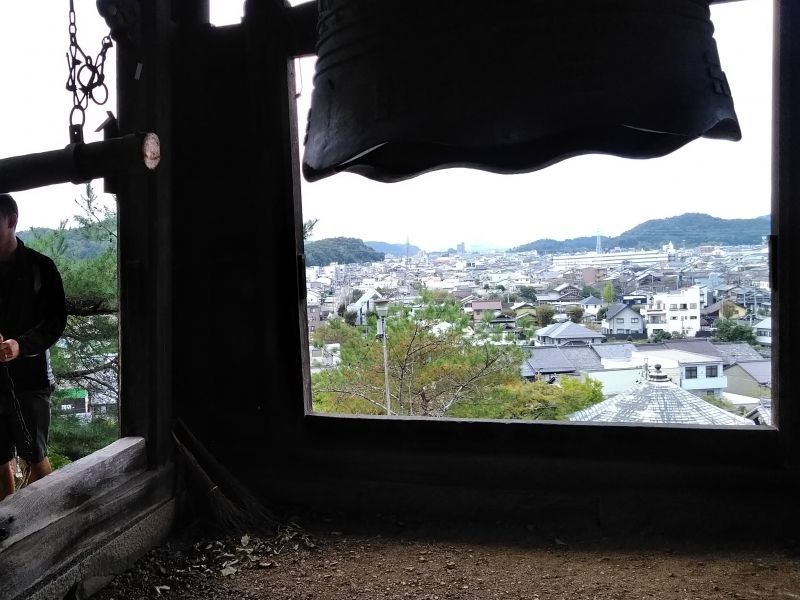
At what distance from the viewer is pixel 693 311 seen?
2.48 metres

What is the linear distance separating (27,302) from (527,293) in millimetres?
2063

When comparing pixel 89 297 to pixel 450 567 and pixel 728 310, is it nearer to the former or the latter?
pixel 450 567

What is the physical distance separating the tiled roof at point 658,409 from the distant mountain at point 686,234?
0.58 m

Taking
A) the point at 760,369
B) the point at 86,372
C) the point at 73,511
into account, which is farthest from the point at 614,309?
the point at 86,372

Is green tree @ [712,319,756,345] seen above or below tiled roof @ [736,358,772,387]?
above

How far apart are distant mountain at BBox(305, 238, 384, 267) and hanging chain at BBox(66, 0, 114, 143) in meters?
1.03

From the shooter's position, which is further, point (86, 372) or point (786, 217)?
point (86, 372)

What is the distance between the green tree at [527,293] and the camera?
9.41 ft

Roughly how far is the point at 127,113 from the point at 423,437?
5.91 ft

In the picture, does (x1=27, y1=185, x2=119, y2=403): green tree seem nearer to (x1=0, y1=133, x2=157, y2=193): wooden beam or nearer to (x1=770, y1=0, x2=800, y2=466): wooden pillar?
(x1=0, y1=133, x2=157, y2=193): wooden beam

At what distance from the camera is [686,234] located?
95.6 inches

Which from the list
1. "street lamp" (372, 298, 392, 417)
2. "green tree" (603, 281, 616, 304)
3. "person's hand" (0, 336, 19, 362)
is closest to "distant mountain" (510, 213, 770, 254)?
"green tree" (603, 281, 616, 304)

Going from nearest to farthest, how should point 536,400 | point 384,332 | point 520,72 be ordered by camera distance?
point 520,72 → point 536,400 → point 384,332

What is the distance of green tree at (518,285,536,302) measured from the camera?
9.41 ft
